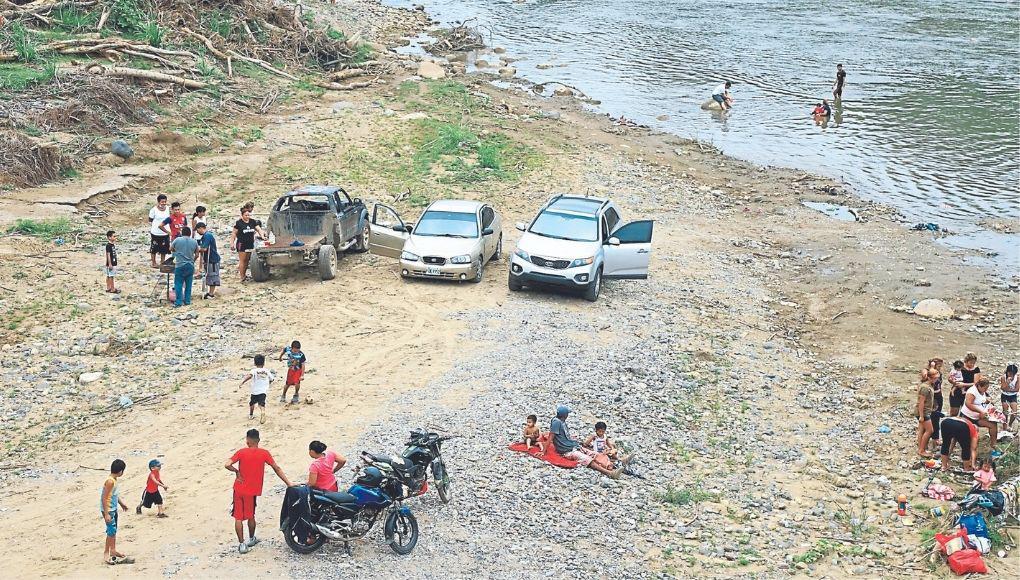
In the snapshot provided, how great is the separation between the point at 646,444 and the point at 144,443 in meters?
6.39

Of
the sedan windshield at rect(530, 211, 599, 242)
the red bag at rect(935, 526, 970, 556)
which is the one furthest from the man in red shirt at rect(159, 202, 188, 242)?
the red bag at rect(935, 526, 970, 556)

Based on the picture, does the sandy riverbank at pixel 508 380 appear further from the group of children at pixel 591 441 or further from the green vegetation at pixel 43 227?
the green vegetation at pixel 43 227

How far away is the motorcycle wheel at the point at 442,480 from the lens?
11.5 meters

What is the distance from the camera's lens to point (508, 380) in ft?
50.1

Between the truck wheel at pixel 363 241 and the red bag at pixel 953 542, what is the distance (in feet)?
42.3

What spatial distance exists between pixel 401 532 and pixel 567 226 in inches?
404

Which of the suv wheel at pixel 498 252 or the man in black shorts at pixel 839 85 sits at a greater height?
the man in black shorts at pixel 839 85

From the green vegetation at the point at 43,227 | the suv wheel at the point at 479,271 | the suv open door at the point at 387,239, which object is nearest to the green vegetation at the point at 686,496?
the suv wheel at the point at 479,271

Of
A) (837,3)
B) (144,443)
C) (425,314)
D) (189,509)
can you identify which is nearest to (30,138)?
(425,314)

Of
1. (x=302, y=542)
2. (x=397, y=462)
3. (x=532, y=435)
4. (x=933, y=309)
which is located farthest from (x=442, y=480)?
(x=933, y=309)

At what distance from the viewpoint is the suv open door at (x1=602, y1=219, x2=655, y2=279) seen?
19.7 meters

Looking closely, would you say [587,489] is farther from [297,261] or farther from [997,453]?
[297,261]

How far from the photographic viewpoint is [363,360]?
15969 millimetres

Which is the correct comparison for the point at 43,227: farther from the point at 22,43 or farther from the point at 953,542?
the point at 953,542
